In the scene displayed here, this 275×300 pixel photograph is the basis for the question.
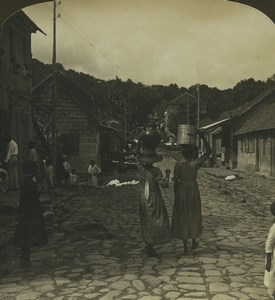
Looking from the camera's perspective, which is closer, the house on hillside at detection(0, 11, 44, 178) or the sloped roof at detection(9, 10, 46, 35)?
the house on hillside at detection(0, 11, 44, 178)

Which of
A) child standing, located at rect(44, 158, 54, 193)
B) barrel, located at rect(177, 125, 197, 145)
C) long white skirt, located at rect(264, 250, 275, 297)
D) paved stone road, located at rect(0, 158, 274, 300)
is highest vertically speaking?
barrel, located at rect(177, 125, 197, 145)

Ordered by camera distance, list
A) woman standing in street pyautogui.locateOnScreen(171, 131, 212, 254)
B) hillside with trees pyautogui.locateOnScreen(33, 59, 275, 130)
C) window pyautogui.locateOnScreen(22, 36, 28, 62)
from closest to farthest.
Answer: woman standing in street pyautogui.locateOnScreen(171, 131, 212, 254), window pyautogui.locateOnScreen(22, 36, 28, 62), hillside with trees pyautogui.locateOnScreen(33, 59, 275, 130)

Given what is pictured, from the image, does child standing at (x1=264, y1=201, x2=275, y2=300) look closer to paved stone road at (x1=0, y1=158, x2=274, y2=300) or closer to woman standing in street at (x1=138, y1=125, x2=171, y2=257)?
paved stone road at (x1=0, y1=158, x2=274, y2=300)

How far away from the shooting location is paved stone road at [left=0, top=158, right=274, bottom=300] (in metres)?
4.88

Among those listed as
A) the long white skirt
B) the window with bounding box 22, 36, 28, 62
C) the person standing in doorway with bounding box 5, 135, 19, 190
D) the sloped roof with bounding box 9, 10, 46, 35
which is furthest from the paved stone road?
the window with bounding box 22, 36, 28, 62

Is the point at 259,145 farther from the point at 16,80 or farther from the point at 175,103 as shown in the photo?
the point at 175,103

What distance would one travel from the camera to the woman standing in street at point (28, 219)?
6016 mm

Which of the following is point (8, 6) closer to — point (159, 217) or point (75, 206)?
point (159, 217)

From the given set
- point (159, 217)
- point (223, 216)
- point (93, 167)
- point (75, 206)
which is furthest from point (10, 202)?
point (93, 167)

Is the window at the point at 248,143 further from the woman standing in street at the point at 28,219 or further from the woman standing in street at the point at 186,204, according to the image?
the woman standing in street at the point at 28,219

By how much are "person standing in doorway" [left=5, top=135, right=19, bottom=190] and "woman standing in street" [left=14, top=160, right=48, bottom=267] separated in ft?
22.4

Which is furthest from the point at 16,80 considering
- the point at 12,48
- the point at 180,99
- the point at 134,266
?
the point at 180,99

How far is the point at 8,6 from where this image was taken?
587cm

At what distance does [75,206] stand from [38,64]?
2098 cm
